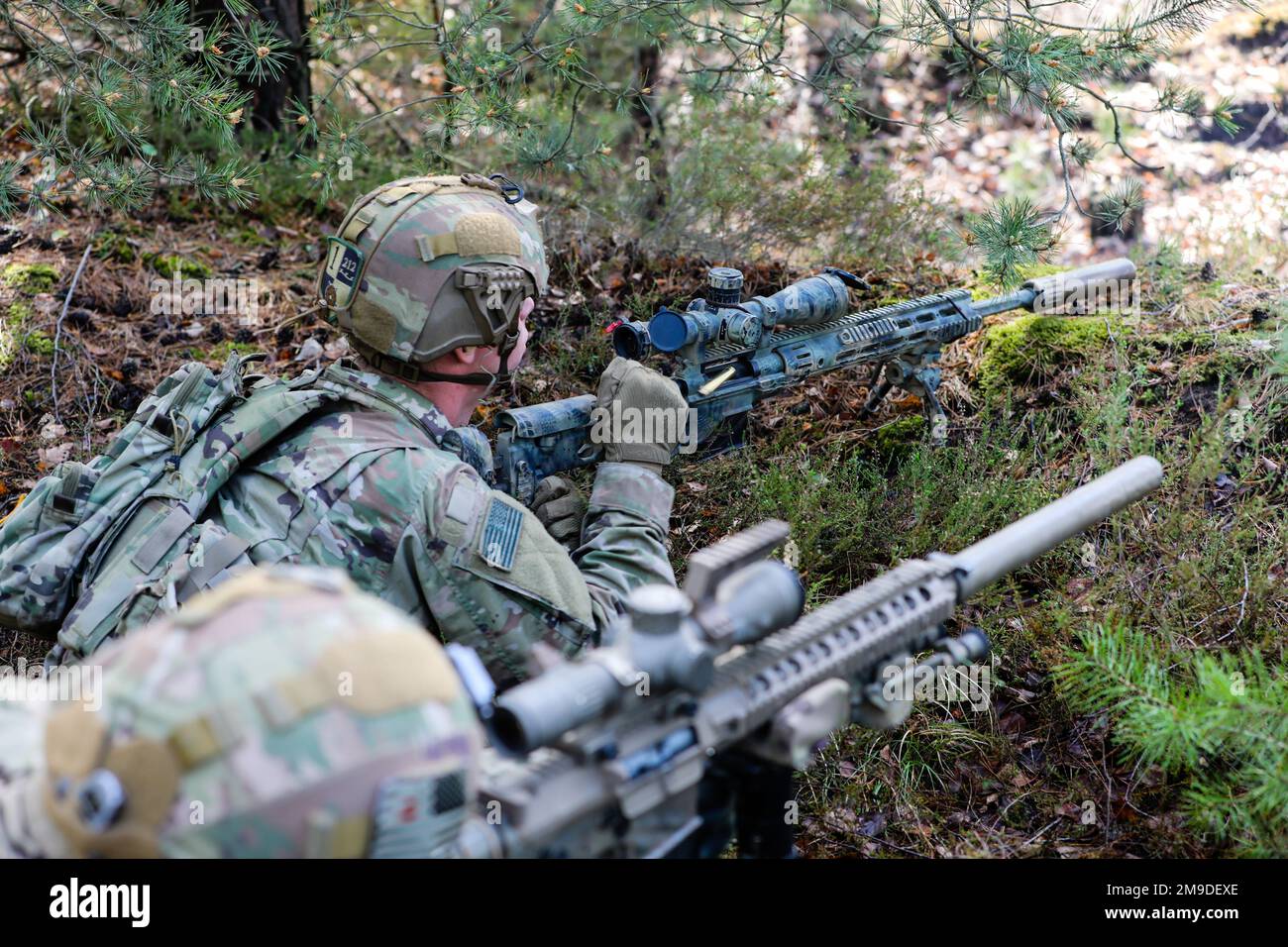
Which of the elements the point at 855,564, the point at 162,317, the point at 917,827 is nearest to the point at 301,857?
the point at 917,827

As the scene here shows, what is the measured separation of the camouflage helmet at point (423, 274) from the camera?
3.82 metres

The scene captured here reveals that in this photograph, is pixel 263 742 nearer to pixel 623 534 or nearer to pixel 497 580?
pixel 497 580

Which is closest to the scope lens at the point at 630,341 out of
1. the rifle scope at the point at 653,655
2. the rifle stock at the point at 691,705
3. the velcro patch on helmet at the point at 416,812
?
the rifle stock at the point at 691,705

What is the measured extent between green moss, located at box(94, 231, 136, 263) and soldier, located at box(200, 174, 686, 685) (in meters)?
3.35

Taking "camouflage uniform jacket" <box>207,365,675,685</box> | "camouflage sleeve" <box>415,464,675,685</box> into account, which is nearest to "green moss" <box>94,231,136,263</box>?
"camouflage uniform jacket" <box>207,365,675,685</box>

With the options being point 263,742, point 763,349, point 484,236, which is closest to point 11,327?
point 484,236

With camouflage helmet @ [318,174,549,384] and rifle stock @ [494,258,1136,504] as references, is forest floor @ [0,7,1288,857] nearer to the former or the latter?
rifle stock @ [494,258,1136,504]

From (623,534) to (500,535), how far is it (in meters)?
0.68

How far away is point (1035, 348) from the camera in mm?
6156

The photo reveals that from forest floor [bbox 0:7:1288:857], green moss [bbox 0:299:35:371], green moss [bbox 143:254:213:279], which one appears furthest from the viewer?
green moss [bbox 143:254:213:279]

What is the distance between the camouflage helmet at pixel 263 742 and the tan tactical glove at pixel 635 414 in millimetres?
2443

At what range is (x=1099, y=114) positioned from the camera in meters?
13.7

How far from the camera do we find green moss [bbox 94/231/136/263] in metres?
6.68

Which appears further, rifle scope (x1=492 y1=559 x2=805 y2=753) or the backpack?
the backpack
